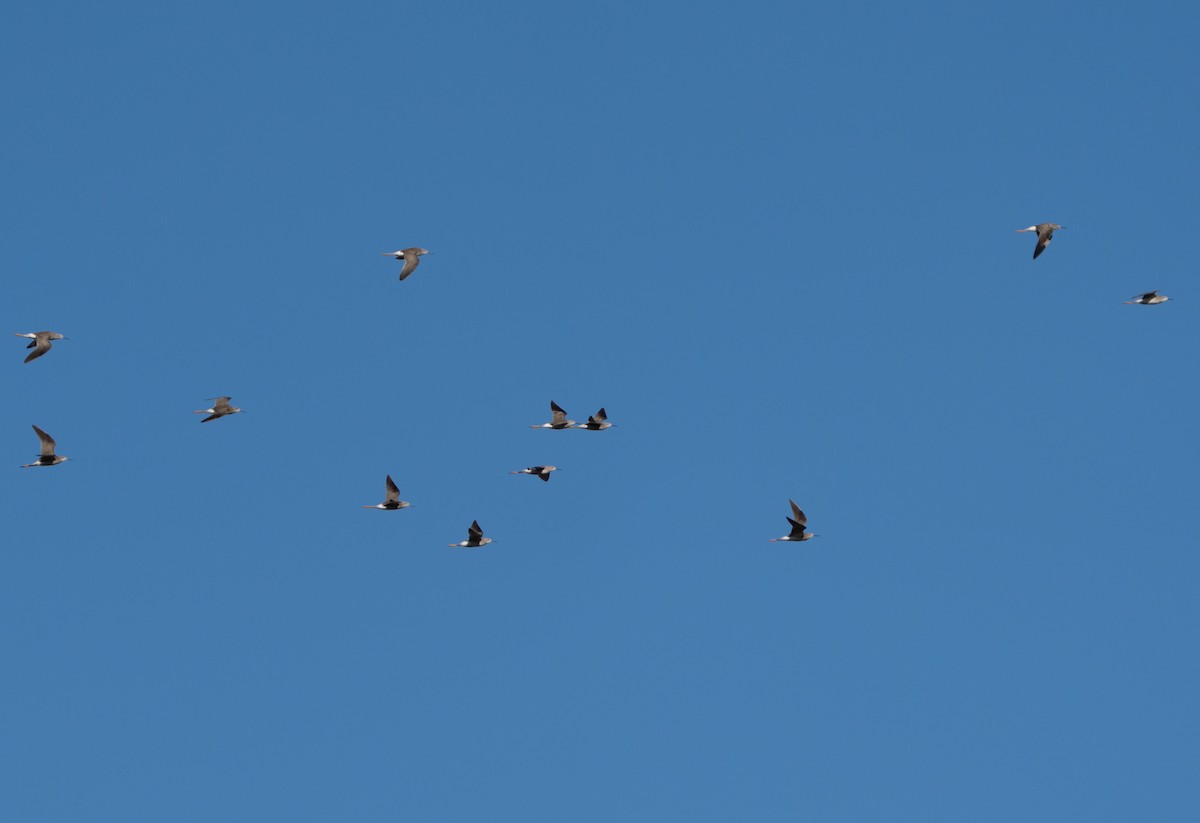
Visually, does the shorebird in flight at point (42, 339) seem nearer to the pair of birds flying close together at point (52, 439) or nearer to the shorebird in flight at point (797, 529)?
the pair of birds flying close together at point (52, 439)

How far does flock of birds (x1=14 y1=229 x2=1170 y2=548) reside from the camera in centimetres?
6194

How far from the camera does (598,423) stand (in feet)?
231

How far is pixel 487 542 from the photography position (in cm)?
6794

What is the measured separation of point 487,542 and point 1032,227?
22705mm

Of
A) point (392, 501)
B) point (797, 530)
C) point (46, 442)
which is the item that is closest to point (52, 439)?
point (46, 442)

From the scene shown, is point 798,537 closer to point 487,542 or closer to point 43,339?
point 487,542

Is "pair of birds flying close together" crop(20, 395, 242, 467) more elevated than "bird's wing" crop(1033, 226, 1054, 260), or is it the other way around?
"bird's wing" crop(1033, 226, 1054, 260)

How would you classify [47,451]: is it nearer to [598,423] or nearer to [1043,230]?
[598,423]

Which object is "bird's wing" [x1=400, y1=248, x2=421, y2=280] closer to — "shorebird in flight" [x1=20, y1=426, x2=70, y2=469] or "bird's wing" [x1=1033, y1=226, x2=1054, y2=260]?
"shorebird in flight" [x1=20, y1=426, x2=70, y2=469]

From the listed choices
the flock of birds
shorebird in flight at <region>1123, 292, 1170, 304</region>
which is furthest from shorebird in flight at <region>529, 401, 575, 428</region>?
shorebird in flight at <region>1123, 292, 1170, 304</region>

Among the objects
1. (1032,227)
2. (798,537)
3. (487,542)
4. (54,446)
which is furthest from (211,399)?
(1032,227)

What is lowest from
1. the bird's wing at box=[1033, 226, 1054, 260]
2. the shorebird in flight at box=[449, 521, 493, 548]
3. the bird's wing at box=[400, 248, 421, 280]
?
the shorebird in flight at box=[449, 521, 493, 548]

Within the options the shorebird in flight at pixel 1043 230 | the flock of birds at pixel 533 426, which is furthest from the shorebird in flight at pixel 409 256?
the shorebird in flight at pixel 1043 230

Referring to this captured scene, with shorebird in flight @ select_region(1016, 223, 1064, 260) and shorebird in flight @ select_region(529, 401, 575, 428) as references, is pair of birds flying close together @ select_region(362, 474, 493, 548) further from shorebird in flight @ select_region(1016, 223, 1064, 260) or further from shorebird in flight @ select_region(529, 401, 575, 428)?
shorebird in flight @ select_region(1016, 223, 1064, 260)
